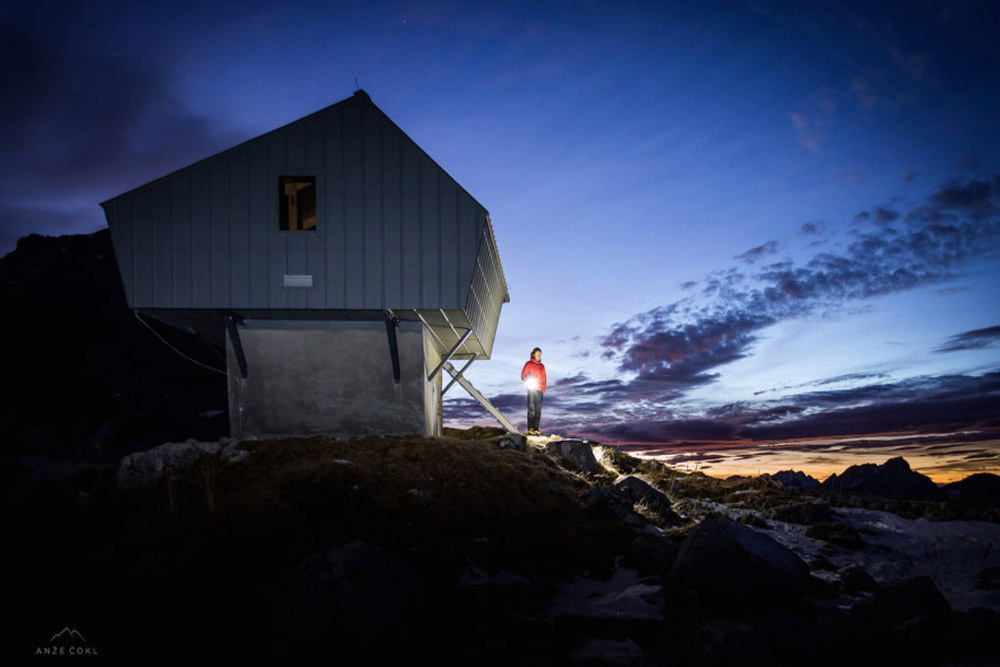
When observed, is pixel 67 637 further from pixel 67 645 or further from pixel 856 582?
pixel 856 582

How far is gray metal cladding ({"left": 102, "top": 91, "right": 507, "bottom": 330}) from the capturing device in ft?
46.2

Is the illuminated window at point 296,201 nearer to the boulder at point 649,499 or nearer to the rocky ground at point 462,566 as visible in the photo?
the rocky ground at point 462,566

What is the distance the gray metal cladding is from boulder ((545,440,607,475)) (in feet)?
16.9

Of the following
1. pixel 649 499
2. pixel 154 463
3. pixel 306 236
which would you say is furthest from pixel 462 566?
pixel 306 236

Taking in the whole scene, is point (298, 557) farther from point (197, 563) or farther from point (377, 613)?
point (377, 613)

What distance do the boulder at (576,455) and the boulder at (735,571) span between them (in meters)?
7.57

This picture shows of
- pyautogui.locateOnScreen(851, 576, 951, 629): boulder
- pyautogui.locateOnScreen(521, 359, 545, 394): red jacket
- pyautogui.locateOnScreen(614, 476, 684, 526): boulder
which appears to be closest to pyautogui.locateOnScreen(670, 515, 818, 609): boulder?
pyautogui.locateOnScreen(851, 576, 951, 629): boulder

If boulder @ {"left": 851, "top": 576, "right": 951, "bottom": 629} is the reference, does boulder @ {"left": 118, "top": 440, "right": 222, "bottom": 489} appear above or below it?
above

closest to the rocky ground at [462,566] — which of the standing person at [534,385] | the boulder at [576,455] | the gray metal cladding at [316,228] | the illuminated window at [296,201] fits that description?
the boulder at [576,455]

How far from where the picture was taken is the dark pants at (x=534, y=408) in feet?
61.4

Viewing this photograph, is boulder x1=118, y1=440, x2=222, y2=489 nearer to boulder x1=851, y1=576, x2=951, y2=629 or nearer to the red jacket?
the red jacket

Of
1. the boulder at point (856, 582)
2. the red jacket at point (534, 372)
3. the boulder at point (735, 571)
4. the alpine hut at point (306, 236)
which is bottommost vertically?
the boulder at point (856, 582)

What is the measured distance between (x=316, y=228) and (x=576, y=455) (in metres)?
8.75

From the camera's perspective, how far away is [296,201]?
1616cm
